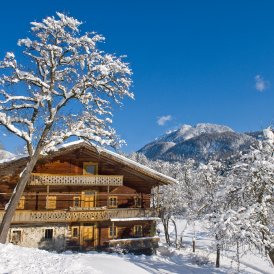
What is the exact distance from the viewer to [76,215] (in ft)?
109

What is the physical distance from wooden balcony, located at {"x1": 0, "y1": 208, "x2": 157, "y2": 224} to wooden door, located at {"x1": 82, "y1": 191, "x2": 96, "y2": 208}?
8.25 feet

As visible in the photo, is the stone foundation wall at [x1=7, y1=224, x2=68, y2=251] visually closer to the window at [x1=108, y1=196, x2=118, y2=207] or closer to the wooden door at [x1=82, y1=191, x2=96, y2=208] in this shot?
the wooden door at [x1=82, y1=191, x2=96, y2=208]

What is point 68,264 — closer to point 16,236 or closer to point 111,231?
point 16,236

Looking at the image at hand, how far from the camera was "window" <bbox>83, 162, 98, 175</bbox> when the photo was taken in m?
36.2

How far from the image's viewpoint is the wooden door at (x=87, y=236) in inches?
1380

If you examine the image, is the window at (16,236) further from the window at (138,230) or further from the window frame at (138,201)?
the window frame at (138,201)

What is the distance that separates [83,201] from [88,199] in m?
0.60

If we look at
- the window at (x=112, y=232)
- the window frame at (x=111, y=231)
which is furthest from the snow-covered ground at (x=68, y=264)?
the window frame at (x=111, y=231)

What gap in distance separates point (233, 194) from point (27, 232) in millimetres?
18679

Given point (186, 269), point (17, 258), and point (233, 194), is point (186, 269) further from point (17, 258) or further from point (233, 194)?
point (17, 258)

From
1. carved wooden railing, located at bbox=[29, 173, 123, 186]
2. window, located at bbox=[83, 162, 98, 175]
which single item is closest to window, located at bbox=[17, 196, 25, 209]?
carved wooden railing, located at bbox=[29, 173, 123, 186]

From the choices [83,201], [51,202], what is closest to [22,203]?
[51,202]

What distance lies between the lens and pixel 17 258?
17.8m

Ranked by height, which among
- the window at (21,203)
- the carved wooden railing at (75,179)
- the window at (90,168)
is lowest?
the window at (21,203)
